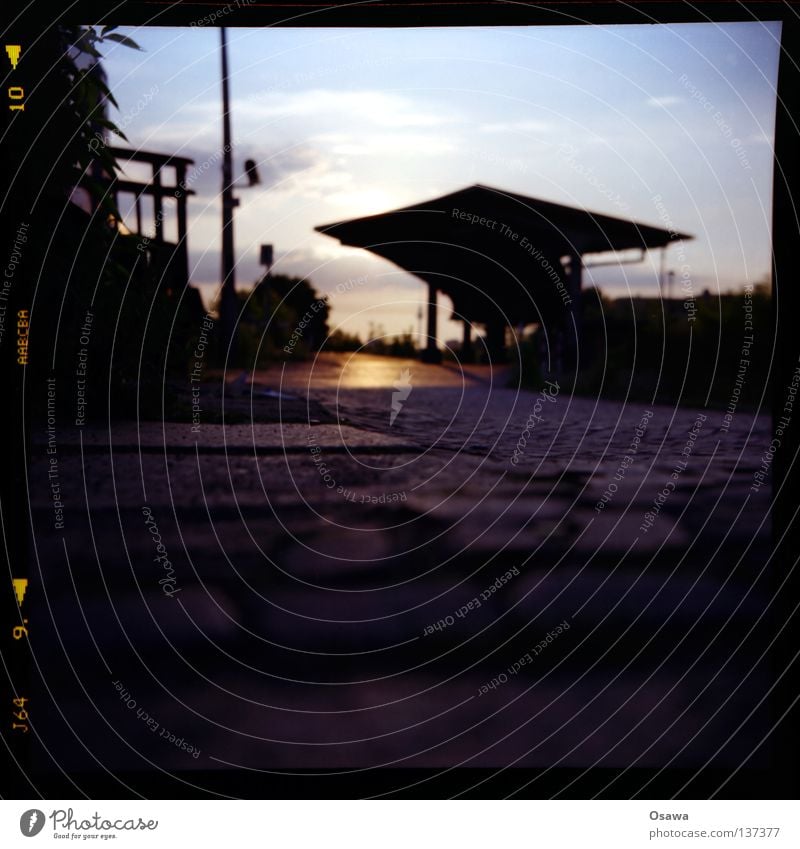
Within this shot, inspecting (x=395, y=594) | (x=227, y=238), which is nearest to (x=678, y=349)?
(x=395, y=594)

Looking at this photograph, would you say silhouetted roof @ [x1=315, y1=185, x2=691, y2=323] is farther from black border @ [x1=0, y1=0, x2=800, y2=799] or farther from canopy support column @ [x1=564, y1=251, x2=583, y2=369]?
black border @ [x1=0, y1=0, x2=800, y2=799]

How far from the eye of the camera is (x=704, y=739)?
1570 mm

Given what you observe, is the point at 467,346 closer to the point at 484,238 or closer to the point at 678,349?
the point at 484,238

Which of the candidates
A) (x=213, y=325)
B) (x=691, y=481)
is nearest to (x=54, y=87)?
(x=213, y=325)

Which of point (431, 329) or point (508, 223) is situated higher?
point (508, 223)

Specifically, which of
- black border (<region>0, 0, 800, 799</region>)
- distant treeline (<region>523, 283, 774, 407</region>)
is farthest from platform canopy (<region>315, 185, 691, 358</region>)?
black border (<region>0, 0, 800, 799</region>)

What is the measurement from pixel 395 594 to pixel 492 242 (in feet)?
3.28

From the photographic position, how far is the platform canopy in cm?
176

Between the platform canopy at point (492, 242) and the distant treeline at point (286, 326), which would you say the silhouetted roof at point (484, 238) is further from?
the distant treeline at point (286, 326)

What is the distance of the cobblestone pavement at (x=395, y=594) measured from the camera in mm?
1533

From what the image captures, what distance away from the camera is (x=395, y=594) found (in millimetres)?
1655

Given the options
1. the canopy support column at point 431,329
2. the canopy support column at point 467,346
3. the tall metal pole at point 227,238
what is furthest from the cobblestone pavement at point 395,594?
the canopy support column at point 467,346

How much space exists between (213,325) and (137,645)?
0.79 m

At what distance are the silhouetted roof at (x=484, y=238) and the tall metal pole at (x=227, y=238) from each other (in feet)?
0.73
